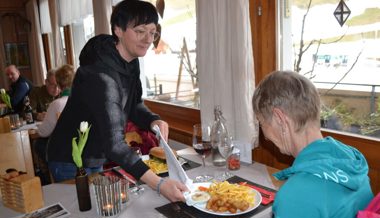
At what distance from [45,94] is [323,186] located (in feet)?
13.1

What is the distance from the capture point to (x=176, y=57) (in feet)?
9.86

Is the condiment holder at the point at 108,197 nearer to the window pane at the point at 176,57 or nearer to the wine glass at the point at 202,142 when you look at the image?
the wine glass at the point at 202,142

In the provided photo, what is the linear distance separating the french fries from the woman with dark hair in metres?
0.12

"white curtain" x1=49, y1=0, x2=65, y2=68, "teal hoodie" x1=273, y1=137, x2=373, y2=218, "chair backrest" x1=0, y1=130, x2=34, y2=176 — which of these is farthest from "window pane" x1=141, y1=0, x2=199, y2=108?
"white curtain" x1=49, y1=0, x2=65, y2=68

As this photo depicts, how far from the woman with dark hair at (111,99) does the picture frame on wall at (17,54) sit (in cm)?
544

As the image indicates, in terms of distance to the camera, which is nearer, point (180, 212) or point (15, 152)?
point (180, 212)

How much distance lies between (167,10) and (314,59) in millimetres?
1587

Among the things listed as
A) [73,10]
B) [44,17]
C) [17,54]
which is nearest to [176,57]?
[73,10]

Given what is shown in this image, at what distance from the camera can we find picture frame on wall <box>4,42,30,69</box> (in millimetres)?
6184

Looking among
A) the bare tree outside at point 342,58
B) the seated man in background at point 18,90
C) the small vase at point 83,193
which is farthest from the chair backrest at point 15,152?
the seated man in background at point 18,90

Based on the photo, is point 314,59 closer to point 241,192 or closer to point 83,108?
point 241,192

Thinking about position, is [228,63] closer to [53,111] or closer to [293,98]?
[293,98]

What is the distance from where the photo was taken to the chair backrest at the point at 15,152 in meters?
1.83

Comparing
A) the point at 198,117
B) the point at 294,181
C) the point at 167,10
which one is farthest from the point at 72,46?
the point at 294,181
